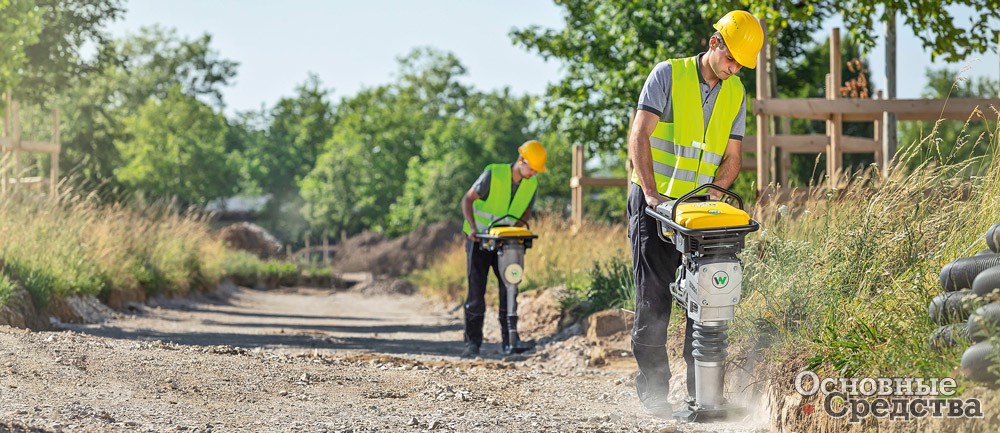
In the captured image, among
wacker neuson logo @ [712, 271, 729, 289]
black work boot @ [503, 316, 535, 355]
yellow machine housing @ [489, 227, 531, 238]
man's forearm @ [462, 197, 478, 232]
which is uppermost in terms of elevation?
man's forearm @ [462, 197, 478, 232]

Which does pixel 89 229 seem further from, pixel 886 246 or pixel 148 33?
pixel 148 33

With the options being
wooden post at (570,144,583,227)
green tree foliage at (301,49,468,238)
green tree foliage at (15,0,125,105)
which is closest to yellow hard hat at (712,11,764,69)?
wooden post at (570,144,583,227)

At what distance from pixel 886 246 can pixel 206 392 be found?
3.41 m

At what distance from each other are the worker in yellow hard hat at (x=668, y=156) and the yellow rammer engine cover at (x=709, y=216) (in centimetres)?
51

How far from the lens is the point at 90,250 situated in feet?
43.4

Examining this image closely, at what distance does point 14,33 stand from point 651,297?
490 inches

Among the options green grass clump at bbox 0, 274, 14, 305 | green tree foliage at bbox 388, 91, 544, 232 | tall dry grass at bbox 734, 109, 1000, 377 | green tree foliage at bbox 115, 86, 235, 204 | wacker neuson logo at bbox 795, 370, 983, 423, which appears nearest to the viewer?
wacker neuson logo at bbox 795, 370, 983, 423

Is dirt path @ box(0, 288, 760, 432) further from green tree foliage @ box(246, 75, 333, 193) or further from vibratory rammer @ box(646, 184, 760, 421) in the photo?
green tree foliage @ box(246, 75, 333, 193)

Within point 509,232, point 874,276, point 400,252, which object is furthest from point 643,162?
point 400,252

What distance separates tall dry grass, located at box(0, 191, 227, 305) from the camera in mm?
11023

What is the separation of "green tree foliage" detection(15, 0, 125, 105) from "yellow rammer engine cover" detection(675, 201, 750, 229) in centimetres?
1774

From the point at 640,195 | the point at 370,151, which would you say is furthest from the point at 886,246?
the point at 370,151

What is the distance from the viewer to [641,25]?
20.3 m

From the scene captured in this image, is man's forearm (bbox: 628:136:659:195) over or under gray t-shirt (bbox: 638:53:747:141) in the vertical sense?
under
